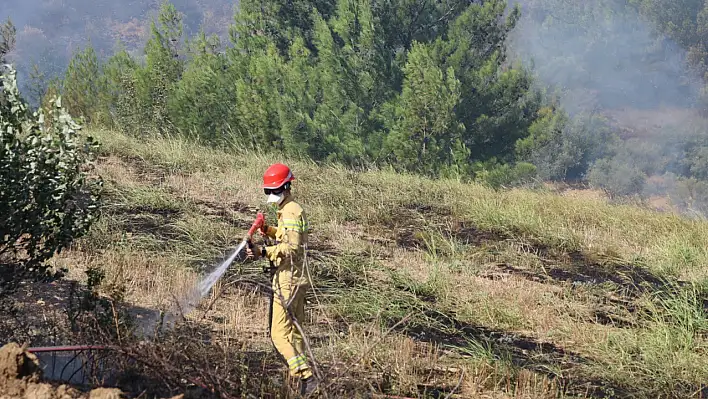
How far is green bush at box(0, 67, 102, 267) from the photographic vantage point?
5020mm

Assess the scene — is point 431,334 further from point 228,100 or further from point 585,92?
point 585,92

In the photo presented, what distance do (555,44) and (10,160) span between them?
83.4 meters

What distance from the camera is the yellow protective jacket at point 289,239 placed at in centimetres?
496

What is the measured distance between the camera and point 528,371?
228 inches

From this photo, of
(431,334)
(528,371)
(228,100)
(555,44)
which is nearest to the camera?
(528,371)

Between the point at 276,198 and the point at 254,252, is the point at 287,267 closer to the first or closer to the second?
the point at 254,252

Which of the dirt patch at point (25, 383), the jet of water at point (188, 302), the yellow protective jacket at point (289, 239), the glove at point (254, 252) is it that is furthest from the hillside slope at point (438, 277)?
the dirt patch at point (25, 383)

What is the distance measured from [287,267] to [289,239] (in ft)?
0.69

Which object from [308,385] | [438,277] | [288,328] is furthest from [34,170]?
[438,277]

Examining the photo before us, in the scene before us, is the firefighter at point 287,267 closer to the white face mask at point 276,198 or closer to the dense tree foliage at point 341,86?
the white face mask at point 276,198

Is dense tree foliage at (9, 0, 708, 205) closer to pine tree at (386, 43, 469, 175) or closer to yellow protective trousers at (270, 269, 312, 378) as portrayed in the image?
pine tree at (386, 43, 469, 175)

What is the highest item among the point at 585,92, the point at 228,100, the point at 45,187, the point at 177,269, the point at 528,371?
the point at 585,92

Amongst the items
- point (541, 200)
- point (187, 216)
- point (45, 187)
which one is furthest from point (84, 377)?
point (541, 200)

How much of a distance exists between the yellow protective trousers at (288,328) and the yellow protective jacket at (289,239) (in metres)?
0.09
